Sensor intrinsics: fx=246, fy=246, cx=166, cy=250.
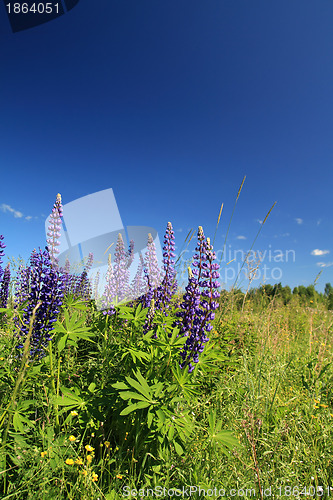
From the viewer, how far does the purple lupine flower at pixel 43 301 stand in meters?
2.06

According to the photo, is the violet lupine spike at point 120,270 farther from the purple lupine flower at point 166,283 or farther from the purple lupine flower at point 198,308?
the purple lupine flower at point 198,308

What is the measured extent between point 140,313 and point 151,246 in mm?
1237

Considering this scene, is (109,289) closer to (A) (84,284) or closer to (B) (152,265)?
(B) (152,265)

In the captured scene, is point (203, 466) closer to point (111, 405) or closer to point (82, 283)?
point (111, 405)

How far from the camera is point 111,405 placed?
6.05ft

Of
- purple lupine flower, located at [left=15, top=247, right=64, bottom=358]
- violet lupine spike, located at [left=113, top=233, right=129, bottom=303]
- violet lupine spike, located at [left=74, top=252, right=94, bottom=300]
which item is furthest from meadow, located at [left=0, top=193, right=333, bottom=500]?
violet lupine spike, located at [left=74, top=252, right=94, bottom=300]

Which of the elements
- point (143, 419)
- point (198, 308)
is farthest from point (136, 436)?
point (198, 308)

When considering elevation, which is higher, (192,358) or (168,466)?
(192,358)

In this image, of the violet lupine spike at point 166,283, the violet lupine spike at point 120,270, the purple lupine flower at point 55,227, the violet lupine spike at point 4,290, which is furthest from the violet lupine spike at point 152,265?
the violet lupine spike at point 4,290

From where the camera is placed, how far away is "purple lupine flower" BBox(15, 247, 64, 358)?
206 centimetres

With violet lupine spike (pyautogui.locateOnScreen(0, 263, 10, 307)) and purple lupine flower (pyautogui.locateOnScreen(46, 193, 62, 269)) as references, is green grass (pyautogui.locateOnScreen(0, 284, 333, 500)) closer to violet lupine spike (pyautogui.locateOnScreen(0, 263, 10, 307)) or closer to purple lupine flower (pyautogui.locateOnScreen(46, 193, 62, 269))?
purple lupine flower (pyautogui.locateOnScreen(46, 193, 62, 269))

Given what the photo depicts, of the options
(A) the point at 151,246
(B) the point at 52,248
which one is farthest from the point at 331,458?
(B) the point at 52,248

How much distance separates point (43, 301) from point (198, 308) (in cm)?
133

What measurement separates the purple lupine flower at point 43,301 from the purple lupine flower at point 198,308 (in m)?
1.10
